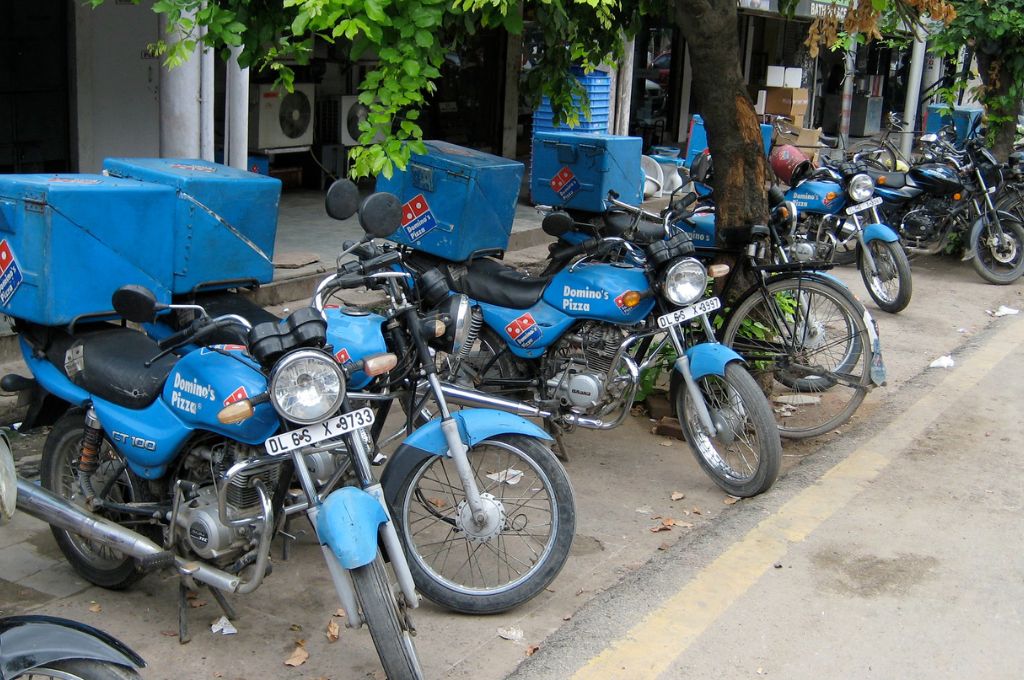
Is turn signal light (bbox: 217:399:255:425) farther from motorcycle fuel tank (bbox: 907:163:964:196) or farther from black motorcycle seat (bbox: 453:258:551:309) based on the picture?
motorcycle fuel tank (bbox: 907:163:964:196)

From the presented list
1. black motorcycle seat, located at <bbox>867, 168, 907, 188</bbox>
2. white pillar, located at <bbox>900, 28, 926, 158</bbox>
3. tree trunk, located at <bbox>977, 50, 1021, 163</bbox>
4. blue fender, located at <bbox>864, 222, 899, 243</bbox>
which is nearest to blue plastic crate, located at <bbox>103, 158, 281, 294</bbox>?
blue fender, located at <bbox>864, 222, 899, 243</bbox>

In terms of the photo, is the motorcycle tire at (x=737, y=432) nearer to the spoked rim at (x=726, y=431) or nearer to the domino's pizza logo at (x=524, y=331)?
the spoked rim at (x=726, y=431)

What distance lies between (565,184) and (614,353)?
1720 millimetres

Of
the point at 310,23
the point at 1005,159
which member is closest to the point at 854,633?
the point at 310,23

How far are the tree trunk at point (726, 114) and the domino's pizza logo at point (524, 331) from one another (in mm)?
1157

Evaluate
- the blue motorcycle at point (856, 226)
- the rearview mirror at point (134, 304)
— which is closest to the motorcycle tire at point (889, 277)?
the blue motorcycle at point (856, 226)

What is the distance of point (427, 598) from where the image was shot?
3.87 m

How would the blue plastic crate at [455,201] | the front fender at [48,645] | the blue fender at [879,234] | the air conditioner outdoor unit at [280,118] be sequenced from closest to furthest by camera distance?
1. the front fender at [48,645]
2. the blue plastic crate at [455,201]
3. the blue fender at [879,234]
4. the air conditioner outdoor unit at [280,118]

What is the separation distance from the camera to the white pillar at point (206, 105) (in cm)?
752

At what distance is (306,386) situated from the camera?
10.4 feet

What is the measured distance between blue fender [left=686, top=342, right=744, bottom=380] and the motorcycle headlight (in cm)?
460

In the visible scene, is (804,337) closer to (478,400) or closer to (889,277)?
(478,400)

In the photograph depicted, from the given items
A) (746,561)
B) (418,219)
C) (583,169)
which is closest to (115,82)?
(418,219)

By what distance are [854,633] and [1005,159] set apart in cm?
862
